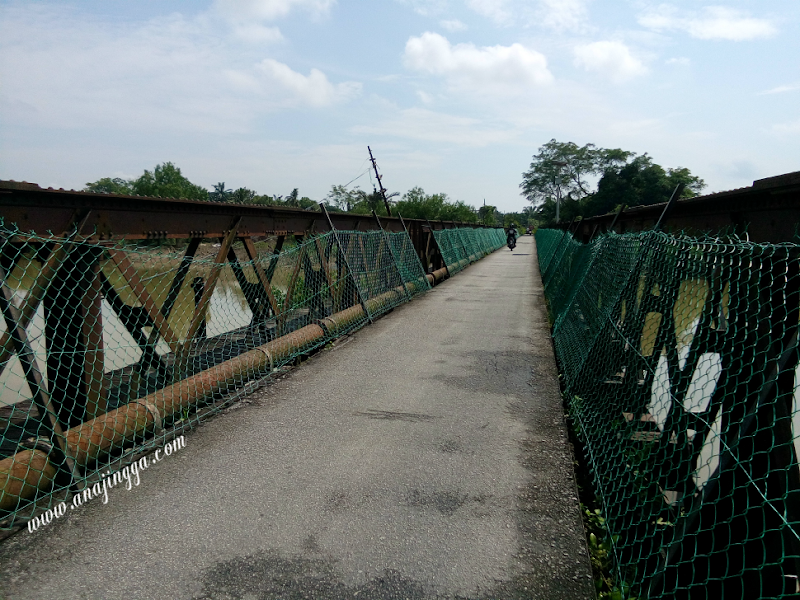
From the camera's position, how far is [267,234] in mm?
6398

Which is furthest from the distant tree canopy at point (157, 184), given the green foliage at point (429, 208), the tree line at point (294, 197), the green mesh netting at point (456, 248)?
the green mesh netting at point (456, 248)

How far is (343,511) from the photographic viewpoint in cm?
289

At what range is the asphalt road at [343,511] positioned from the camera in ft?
7.72

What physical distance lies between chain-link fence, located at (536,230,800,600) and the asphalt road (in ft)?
1.06

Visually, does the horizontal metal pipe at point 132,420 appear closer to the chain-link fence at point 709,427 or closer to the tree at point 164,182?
the chain-link fence at point 709,427

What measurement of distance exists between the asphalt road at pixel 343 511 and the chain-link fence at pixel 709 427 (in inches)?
12.7

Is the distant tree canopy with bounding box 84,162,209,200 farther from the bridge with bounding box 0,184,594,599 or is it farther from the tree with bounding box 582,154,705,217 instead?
the bridge with bounding box 0,184,594,599

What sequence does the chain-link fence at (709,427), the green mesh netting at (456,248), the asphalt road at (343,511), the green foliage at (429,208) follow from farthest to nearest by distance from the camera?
the green foliage at (429,208), the green mesh netting at (456,248), the asphalt road at (343,511), the chain-link fence at (709,427)

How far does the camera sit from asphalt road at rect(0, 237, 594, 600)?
2352 millimetres

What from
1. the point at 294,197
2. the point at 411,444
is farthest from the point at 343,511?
the point at 294,197

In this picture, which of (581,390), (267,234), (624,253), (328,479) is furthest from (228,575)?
(267,234)

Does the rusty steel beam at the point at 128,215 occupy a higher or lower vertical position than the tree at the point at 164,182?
lower

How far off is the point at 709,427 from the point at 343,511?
1864mm

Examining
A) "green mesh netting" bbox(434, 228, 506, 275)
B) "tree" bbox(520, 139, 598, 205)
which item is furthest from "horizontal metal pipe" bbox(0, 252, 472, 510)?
"tree" bbox(520, 139, 598, 205)
